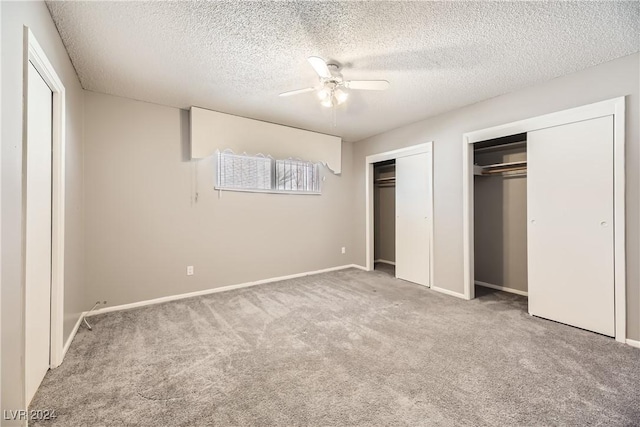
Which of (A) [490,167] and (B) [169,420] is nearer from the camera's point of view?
(B) [169,420]

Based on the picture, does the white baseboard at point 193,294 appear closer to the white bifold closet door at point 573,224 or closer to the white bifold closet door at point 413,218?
the white bifold closet door at point 413,218

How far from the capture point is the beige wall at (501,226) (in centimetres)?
375

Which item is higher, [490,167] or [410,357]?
[490,167]

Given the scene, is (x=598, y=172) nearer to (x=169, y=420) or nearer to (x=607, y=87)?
(x=607, y=87)

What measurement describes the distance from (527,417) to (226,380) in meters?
1.84

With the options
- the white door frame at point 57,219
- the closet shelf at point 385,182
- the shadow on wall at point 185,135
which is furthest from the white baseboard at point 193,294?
the closet shelf at point 385,182

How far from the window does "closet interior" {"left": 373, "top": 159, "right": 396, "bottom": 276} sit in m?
1.65

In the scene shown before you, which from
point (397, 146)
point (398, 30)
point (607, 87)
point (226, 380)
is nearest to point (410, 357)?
point (226, 380)

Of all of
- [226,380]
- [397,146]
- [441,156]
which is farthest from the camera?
[397,146]

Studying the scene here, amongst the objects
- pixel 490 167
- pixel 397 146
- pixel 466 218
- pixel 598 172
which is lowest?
pixel 466 218

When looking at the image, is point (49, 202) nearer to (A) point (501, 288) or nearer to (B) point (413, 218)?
(B) point (413, 218)

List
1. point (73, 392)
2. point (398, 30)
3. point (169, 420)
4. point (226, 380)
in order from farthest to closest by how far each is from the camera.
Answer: point (398, 30) < point (226, 380) < point (73, 392) < point (169, 420)

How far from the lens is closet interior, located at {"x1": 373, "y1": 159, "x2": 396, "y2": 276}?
5.76 metres

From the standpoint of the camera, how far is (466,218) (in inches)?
139
